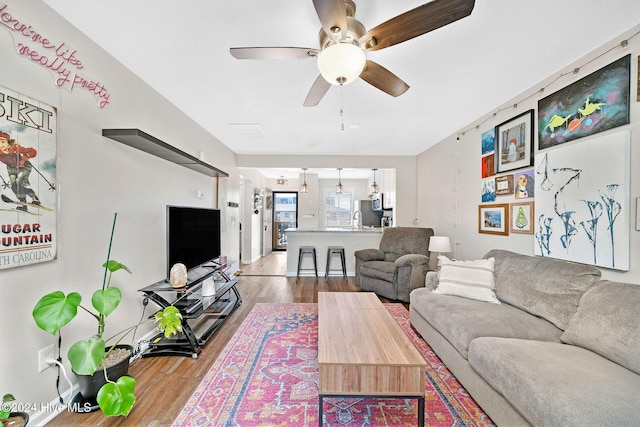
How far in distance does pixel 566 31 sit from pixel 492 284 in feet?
6.35

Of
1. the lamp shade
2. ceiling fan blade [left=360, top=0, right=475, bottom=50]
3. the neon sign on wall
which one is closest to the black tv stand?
the neon sign on wall

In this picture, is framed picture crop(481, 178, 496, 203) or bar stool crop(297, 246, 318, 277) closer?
framed picture crop(481, 178, 496, 203)

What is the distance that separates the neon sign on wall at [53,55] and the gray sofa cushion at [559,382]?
3.11 m

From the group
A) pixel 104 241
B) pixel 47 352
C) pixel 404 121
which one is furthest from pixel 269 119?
pixel 47 352

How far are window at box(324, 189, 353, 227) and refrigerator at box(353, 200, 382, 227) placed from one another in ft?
3.70

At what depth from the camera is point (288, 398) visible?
1754 mm

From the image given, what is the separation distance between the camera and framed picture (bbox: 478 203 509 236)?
2.79 meters

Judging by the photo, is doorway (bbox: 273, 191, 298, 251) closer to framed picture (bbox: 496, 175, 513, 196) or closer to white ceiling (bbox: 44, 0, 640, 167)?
white ceiling (bbox: 44, 0, 640, 167)

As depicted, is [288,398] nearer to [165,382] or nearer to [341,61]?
[165,382]

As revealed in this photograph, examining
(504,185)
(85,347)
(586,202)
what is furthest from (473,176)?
(85,347)

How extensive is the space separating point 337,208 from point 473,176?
511 cm

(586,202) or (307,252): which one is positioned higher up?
(586,202)

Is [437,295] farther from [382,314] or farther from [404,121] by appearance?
[404,121]

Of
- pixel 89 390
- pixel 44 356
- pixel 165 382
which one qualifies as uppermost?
pixel 44 356
